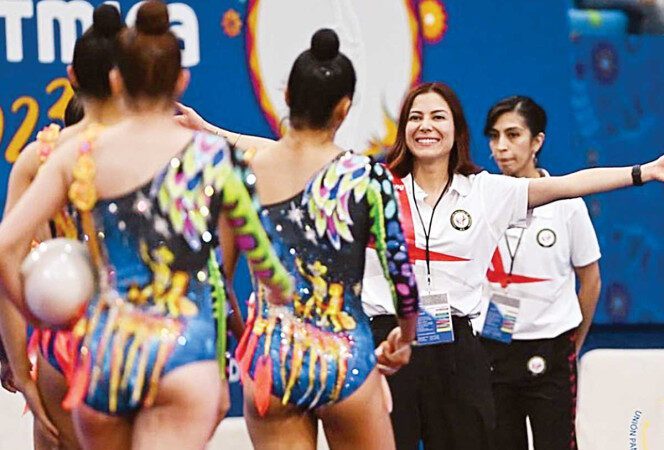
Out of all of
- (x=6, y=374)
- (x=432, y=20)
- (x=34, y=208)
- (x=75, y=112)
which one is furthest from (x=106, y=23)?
(x=432, y=20)

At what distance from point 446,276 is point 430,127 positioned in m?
0.54

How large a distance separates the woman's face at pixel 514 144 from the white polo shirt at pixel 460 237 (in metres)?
1.05

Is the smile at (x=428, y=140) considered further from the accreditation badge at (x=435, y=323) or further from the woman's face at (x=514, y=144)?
the woman's face at (x=514, y=144)

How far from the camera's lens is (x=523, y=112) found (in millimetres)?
6547

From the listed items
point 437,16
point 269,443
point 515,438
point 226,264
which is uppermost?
point 437,16

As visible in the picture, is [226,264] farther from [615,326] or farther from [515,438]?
[615,326]

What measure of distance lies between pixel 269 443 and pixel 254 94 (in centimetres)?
310

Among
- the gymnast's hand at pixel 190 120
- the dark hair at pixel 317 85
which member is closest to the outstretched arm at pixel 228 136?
the gymnast's hand at pixel 190 120

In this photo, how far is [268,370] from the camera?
404 centimetres

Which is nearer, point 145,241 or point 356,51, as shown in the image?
point 145,241

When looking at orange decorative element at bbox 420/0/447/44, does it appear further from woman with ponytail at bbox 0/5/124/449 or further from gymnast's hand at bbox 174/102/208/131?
woman with ponytail at bbox 0/5/124/449

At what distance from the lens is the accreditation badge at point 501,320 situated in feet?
20.4

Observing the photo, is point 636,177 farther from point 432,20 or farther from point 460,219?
point 432,20

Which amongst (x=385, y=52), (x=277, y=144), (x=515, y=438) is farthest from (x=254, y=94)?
(x=277, y=144)
